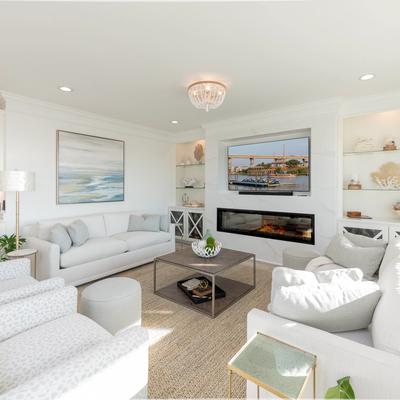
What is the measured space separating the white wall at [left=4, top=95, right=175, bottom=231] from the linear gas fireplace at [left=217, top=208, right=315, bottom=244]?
5.82 ft

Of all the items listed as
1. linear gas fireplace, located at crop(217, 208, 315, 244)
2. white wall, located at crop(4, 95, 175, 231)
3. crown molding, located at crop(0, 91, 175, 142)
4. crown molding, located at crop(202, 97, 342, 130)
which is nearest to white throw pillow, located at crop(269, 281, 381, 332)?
linear gas fireplace, located at crop(217, 208, 315, 244)

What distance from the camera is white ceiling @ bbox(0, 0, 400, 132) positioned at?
170cm

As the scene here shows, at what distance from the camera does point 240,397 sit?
4.92 ft

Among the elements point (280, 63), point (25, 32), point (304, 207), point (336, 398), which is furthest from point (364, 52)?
point (25, 32)

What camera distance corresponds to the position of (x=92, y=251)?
10.6 ft

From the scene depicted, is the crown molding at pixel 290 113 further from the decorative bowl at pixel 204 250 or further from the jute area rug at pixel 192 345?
the jute area rug at pixel 192 345

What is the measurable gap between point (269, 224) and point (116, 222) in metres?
2.64

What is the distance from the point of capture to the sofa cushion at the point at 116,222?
160 inches

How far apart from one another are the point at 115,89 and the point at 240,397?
328cm

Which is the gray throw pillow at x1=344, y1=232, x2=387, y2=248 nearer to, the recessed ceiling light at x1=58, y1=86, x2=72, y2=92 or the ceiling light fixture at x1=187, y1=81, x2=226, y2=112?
the ceiling light fixture at x1=187, y1=81, x2=226, y2=112

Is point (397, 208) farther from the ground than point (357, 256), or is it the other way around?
point (397, 208)

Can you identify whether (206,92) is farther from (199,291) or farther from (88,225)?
(88,225)

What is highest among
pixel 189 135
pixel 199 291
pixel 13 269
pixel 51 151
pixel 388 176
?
pixel 189 135

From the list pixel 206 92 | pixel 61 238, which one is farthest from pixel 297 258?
pixel 61 238
